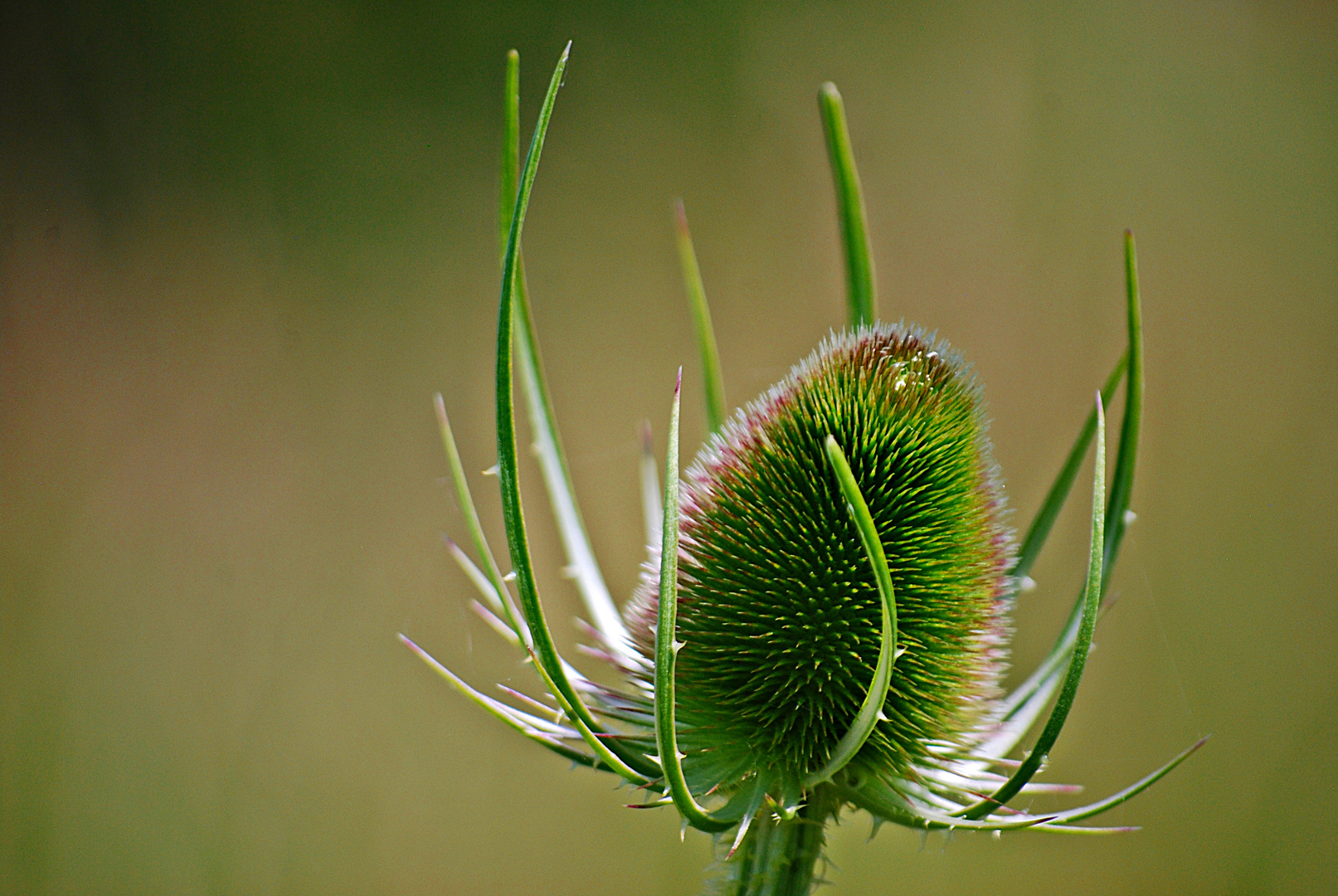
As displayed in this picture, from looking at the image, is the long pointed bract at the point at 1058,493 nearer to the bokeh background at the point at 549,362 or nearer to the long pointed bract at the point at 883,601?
the long pointed bract at the point at 883,601

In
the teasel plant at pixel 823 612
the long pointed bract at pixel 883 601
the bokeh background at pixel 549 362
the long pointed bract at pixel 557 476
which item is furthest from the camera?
the bokeh background at pixel 549 362

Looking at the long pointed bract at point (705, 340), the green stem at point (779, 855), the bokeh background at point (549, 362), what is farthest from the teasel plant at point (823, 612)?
the bokeh background at point (549, 362)

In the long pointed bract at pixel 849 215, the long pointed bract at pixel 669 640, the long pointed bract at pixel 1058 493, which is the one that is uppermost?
the long pointed bract at pixel 849 215

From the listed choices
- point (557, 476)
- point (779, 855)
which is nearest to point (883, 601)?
point (779, 855)

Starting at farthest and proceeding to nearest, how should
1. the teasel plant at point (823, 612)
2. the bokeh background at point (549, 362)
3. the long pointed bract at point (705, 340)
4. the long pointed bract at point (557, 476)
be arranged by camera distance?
the bokeh background at point (549, 362) → the long pointed bract at point (705, 340) → the long pointed bract at point (557, 476) → the teasel plant at point (823, 612)

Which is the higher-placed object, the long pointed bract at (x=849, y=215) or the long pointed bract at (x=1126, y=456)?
the long pointed bract at (x=849, y=215)
